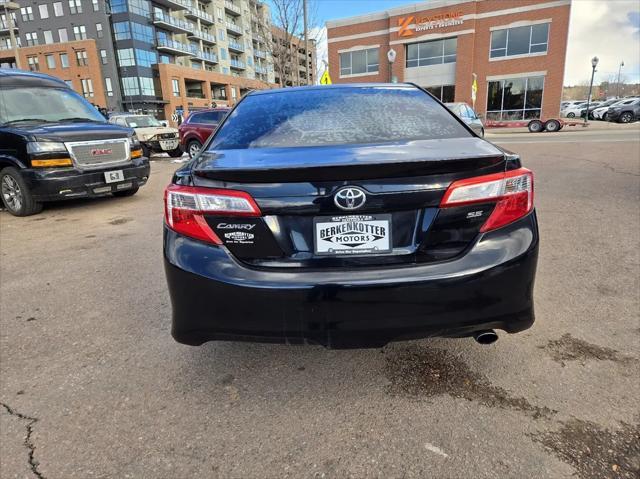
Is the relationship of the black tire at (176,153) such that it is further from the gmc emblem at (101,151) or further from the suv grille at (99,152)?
the gmc emblem at (101,151)

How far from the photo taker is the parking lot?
6.39ft

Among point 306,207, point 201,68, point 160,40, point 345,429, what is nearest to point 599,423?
point 345,429

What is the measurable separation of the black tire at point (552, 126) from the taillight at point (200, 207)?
29398mm

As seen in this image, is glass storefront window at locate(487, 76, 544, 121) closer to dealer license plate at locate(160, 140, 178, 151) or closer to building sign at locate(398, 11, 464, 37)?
building sign at locate(398, 11, 464, 37)

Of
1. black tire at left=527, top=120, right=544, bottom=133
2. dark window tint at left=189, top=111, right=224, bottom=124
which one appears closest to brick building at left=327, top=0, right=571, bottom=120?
black tire at left=527, top=120, right=544, bottom=133

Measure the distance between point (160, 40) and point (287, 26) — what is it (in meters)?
45.8

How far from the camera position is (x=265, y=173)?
2.01m

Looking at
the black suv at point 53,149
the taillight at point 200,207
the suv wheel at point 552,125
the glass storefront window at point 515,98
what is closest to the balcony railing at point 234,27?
the glass storefront window at point 515,98

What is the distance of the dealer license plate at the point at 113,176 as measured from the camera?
23.4 ft

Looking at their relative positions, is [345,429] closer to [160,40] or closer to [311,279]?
[311,279]

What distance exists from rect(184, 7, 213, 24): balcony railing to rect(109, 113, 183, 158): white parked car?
58686 millimetres

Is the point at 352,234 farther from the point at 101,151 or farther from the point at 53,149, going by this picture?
the point at 101,151

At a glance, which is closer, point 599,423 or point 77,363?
point 599,423

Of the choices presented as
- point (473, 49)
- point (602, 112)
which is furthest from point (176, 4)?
point (602, 112)
